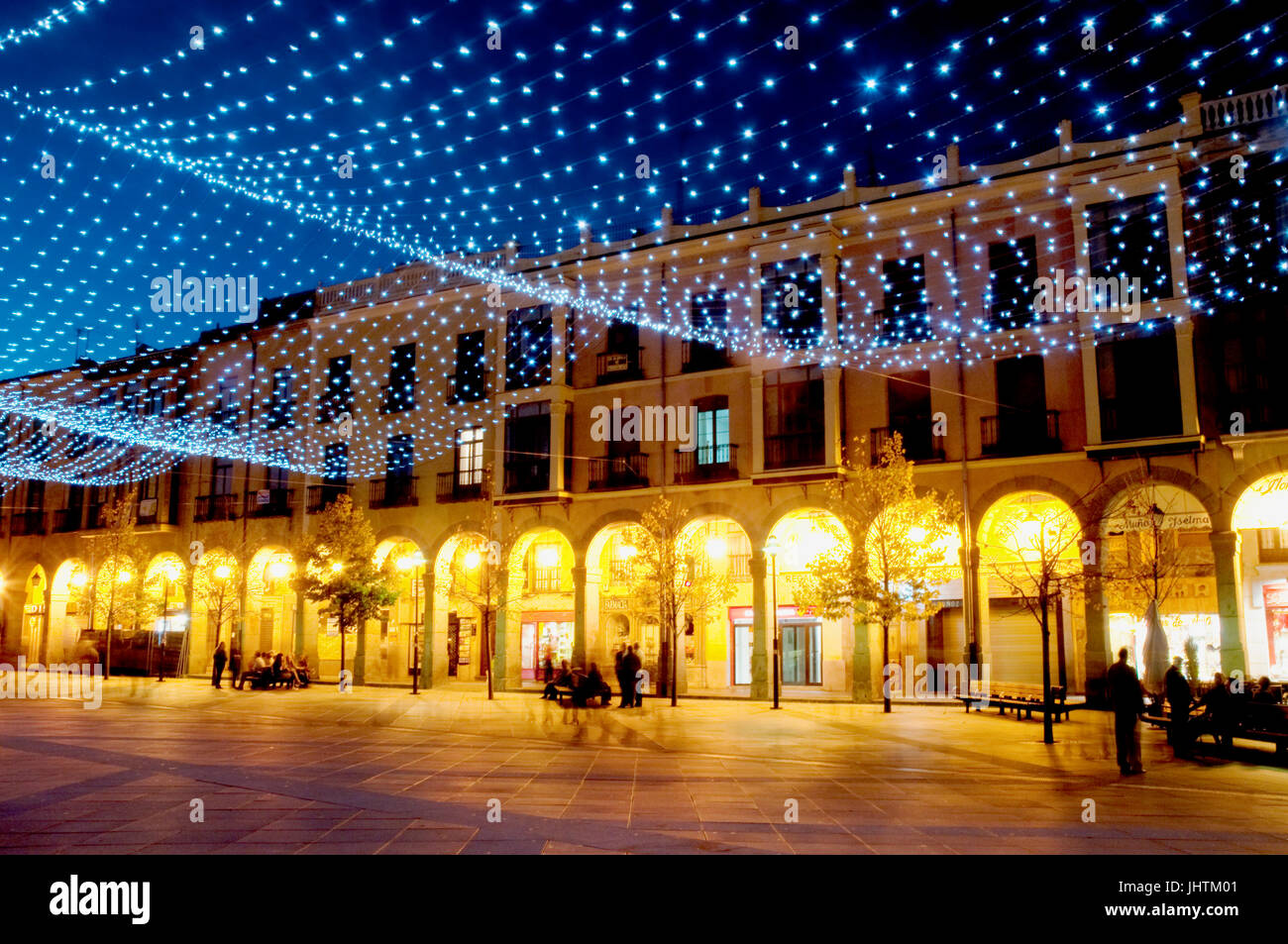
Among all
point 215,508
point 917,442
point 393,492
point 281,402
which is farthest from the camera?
point 215,508

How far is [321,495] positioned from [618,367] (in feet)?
41.9

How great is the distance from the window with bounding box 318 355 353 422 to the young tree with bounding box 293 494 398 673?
4.72 metres

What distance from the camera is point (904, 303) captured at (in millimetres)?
25719

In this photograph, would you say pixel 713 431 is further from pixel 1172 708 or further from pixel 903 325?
pixel 1172 708

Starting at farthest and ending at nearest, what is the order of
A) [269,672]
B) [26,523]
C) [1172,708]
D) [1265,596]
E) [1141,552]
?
[26,523], [269,672], [1265,596], [1141,552], [1172,708]

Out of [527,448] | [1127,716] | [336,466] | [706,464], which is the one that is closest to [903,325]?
[706,464]

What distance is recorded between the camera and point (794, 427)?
26.5m

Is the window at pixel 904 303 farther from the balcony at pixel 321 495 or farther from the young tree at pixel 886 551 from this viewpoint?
the balcony at pixel 321 495

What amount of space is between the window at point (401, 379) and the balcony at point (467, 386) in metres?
1.73

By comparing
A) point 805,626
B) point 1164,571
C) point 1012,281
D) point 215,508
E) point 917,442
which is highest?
point 1012,281

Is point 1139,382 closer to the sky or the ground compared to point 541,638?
closer to the sky

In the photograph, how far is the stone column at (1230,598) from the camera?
818 inches
